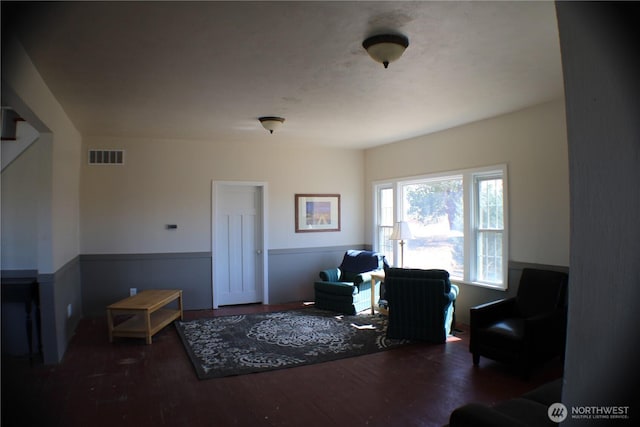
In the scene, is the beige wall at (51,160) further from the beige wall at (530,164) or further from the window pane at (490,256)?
the window pane at (490,256)

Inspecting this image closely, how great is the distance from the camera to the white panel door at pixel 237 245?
6.40 meters

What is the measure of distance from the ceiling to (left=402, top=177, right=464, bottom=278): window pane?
109 cm

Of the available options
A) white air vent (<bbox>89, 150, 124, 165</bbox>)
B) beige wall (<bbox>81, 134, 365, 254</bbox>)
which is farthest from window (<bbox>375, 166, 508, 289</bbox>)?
white air vent (<bbox>89, 150, 124, 165</bbox>)

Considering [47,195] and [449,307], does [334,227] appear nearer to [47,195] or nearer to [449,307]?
[449,307]

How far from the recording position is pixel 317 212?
275 inches

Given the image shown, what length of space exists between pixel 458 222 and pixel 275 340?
274 cm

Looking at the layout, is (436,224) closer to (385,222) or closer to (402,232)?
(402,232)

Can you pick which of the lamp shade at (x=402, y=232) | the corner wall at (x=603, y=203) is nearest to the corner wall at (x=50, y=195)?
the corner wall at (x=603, y=203)

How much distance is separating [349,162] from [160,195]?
3.13 metres

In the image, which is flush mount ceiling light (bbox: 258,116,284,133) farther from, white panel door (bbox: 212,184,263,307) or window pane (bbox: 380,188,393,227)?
window pane (bbox: 380,188,393,227)

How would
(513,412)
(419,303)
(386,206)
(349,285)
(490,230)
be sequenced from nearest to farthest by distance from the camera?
(513,412), (419,303), (490,230), (349,285), (386,206)

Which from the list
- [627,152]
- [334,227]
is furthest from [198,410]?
[334,227]

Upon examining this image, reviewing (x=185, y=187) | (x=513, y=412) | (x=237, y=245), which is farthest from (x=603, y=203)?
(x=237, y=245)

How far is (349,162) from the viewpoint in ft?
23.6
